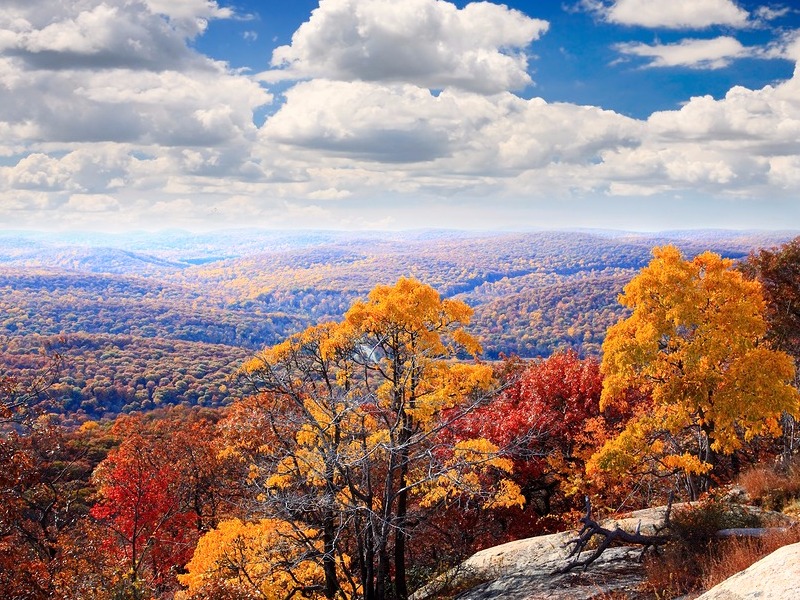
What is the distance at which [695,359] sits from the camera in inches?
673

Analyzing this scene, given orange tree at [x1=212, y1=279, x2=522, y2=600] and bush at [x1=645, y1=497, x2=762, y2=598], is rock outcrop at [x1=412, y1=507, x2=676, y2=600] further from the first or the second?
orange tree at [x1=212, y1=279, x2=522, y2=600]

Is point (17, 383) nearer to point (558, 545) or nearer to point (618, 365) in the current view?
point (558, 545)

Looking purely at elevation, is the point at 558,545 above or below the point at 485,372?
below

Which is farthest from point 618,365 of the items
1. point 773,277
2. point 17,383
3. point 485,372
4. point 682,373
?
point 17,383

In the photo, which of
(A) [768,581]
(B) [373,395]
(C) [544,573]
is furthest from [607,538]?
(B) [373,395]

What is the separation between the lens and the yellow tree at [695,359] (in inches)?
656

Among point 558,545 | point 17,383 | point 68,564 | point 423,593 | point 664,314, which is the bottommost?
point 68,564

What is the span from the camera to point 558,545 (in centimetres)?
1517

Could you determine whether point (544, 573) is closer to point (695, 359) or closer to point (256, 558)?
point (695, 359)

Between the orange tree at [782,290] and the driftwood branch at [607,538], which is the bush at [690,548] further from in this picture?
the orange tree at [782,290]

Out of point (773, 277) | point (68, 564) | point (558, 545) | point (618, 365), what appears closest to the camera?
point (558, 545)

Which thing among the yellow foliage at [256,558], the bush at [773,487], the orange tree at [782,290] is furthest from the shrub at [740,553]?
the orange tree at [782,290]

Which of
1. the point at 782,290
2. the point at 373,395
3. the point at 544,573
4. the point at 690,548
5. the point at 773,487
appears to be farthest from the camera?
the point at 782,290

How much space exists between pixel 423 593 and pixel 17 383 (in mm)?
13560
